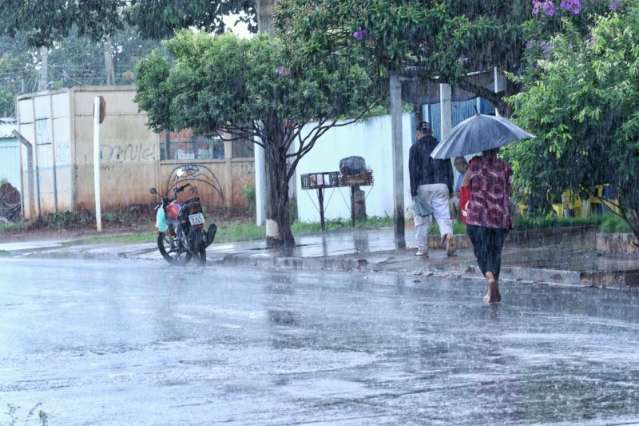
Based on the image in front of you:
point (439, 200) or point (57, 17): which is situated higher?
point (57, 17)

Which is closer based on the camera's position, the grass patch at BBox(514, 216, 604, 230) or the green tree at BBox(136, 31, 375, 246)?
the grass patch at BBox(514, 216, 604, 230)

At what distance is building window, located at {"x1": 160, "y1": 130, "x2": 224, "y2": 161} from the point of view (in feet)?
138

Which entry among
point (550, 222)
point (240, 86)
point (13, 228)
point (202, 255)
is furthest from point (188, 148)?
point (550, 222)

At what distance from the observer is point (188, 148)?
42312 mm

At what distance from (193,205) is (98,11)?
11115 millimetres

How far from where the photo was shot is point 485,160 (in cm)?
1435

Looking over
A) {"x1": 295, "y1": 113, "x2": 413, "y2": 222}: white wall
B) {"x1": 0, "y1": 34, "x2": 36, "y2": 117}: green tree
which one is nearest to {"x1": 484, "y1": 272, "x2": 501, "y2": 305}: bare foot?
{"x1": 295, "y1": 113, "x2": 413, "y2": 222}: white wall

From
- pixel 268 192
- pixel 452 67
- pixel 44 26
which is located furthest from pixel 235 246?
pixel 44 26

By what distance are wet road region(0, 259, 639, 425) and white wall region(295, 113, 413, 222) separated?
13.2 metres

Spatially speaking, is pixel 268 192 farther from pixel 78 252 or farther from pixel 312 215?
pixel 312 215

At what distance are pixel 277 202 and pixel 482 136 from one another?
9868 millimetres

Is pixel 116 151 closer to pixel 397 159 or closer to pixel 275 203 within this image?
pixel 275 203

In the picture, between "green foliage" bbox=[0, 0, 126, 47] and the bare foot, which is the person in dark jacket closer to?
the bare foot

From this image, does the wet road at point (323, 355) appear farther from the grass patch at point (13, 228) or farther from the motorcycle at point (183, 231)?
the grass patch at point (13, 228)
